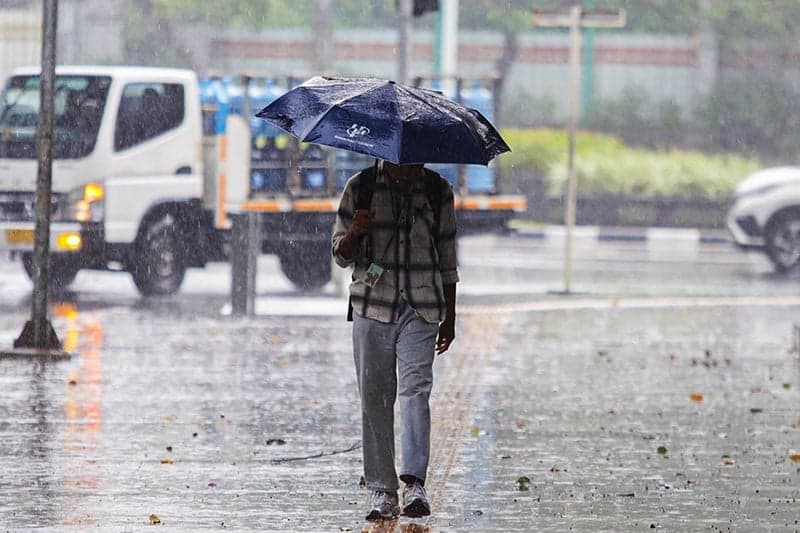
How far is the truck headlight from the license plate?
554mm

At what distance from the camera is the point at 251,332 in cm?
1551

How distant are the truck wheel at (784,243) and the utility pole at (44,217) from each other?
1212 cm

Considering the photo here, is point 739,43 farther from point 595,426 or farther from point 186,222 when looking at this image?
point 595,426

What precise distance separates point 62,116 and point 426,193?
11.0 m

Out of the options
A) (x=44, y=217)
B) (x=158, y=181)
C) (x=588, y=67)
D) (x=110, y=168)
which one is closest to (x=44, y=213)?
(x=44, y=217)

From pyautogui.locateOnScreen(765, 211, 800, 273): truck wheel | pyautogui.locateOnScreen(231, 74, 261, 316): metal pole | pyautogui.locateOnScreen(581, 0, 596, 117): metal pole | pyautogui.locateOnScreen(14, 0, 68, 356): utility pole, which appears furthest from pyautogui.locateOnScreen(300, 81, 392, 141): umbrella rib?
pyautogui.locateOnScreen(581, 0, 596, 117): metal pole

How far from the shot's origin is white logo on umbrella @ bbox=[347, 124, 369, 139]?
7.65m

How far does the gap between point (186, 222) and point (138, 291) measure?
839 mm

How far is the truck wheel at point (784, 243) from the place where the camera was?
76.4 ft

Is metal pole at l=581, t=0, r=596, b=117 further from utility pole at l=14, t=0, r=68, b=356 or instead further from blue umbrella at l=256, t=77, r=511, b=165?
blue umbrella at l=256, t=77, r=511, b=165

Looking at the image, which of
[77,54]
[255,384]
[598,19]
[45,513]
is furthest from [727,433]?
[77,54]

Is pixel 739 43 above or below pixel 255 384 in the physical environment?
above

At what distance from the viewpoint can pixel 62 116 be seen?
60.5 ft

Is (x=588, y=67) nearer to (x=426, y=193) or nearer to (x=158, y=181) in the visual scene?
(x=158, y=181)
